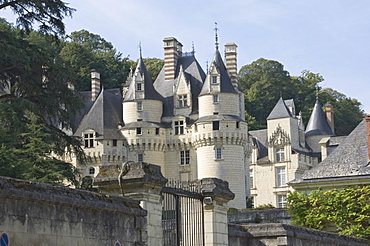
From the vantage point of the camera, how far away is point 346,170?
2659cm

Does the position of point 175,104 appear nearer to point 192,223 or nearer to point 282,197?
point 282,197

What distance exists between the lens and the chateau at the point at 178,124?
51031 millimetres

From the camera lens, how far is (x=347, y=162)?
27000mm

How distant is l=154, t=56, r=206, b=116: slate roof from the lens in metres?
54.0

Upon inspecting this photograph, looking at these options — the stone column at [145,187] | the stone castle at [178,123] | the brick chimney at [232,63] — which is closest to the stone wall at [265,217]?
the stone castle at [178,123]

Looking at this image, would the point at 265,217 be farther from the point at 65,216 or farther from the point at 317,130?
the point at 317,130

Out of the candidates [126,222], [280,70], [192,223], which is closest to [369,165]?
[192,223]

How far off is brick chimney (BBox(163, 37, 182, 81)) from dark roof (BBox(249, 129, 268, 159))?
11.8 meters

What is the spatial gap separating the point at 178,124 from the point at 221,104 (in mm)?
4008

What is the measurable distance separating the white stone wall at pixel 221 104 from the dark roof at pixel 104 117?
6357 mm

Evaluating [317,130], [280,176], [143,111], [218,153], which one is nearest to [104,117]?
[143,111]

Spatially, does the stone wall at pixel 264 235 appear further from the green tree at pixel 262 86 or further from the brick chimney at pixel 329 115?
the green tree at pixel 262 86

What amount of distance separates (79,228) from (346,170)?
1943 centimetres

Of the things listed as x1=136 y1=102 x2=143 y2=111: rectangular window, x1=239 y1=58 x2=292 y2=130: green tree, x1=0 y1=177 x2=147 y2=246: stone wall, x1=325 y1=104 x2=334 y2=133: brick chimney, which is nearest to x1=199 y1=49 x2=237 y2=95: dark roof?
x1=136 y1=102 x2=143 y2=111: rectangular window
